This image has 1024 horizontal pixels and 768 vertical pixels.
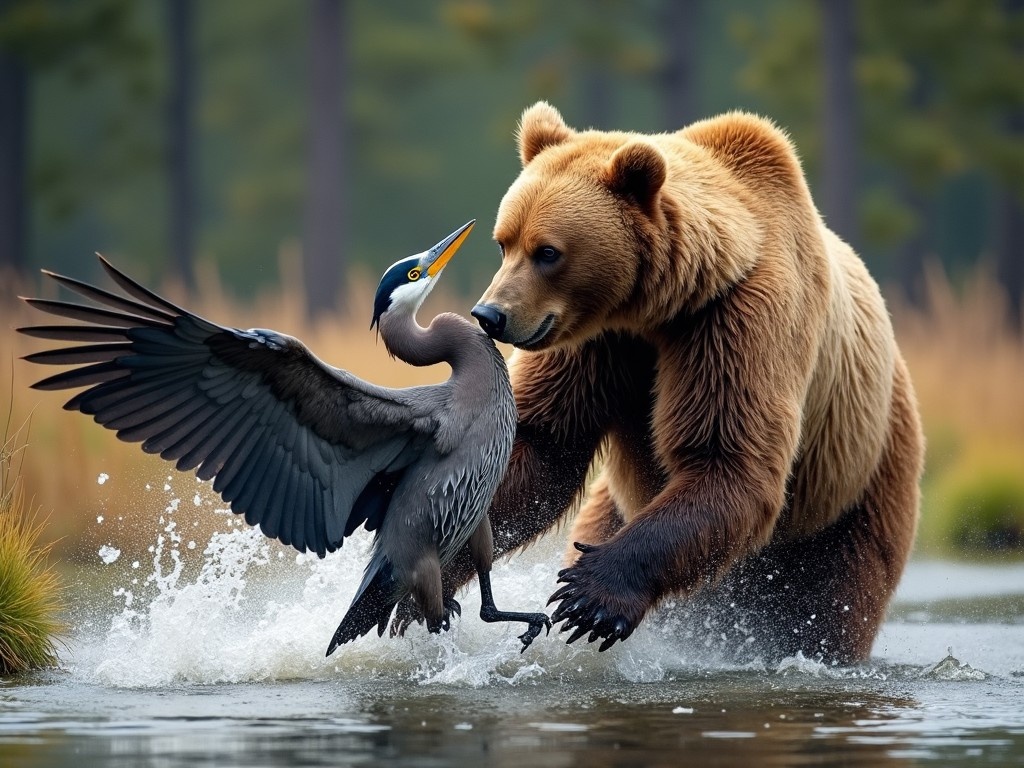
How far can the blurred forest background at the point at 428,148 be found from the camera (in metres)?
11.3

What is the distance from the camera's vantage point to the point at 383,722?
458cm

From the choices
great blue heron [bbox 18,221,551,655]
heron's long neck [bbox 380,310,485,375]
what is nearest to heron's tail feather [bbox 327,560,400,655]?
great blue heron [bbox 18,221,551,655]

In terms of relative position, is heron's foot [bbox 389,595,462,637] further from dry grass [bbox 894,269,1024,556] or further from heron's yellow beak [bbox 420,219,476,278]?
dry grass [bbox 894,269,1024,556]

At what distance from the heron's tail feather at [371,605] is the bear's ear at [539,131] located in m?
1.49

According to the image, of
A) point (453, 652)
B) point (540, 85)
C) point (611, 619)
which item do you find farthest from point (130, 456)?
point (540, 85)

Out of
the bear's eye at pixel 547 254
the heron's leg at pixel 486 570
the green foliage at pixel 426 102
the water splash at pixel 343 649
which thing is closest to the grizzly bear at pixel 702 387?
the bear's eye at pixel 547 254

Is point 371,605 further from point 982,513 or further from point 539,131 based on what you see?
point 982,513

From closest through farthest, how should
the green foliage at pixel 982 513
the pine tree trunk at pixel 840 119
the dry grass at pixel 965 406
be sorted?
the green foliage at pixel 982 513
the dry grass at pixel 965 406
the pine tree trunk at pixel 840 119

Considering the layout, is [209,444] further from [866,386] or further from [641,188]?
[866,386]

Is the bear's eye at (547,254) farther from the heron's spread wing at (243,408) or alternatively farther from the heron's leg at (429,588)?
the heron's leg at (429,588)

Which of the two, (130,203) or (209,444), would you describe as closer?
(209,444)

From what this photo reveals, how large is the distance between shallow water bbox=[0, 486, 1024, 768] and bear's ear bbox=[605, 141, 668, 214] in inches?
61.0

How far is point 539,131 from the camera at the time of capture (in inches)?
223

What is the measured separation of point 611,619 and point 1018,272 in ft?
54.5
